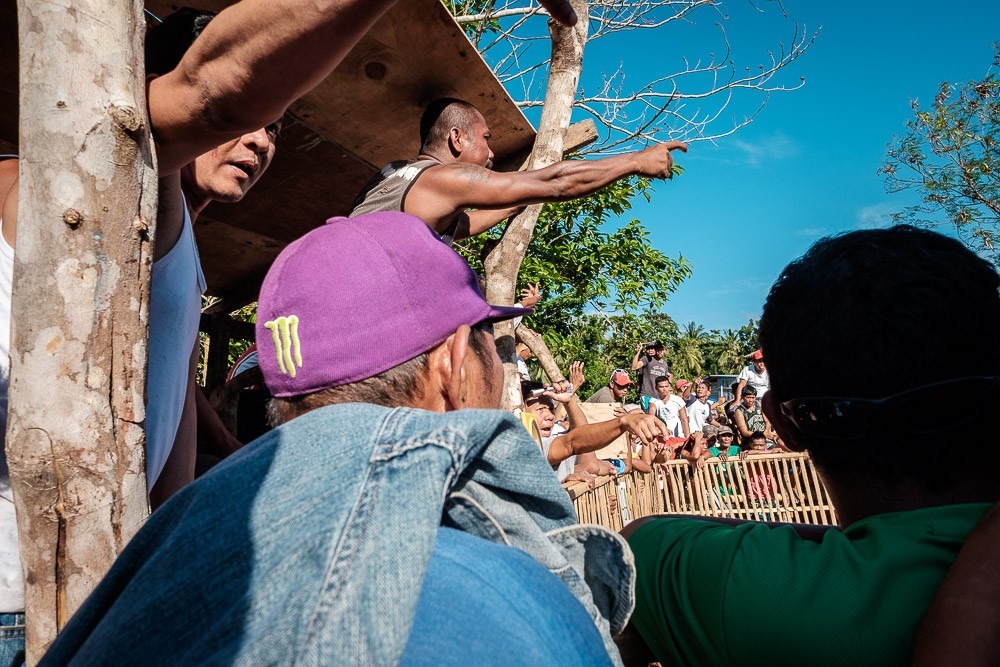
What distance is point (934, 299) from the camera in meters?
1.38

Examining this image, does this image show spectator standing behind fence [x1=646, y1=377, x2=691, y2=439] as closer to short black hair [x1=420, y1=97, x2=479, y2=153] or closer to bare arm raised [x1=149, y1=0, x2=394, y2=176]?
short black hair [x1=420, y1=97, x2=479, y2=153]

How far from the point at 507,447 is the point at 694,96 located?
8.00 metres

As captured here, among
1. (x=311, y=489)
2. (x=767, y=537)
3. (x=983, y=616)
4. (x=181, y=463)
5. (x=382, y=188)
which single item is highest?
(x=382, y=188)

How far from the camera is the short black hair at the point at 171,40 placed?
1.96 m

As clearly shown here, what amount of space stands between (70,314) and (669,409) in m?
12.3

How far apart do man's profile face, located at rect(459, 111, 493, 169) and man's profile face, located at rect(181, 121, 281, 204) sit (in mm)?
1311

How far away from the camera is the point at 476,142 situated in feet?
11.0

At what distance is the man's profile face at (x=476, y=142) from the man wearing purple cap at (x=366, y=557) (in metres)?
2.41

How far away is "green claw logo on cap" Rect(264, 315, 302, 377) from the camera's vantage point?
42.8 inches

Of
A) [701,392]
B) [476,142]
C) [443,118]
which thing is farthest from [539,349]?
[701,392]

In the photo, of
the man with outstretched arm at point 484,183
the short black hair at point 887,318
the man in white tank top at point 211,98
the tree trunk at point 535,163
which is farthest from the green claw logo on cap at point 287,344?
the tree trunk at point 535,163

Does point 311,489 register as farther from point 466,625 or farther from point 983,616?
point 983,616

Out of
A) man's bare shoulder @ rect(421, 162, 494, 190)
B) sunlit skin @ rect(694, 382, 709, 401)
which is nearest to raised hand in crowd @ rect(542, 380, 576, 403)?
man's bare shoulder @ rect(421, 162, 494, 190)

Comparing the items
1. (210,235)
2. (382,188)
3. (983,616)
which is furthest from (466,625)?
(210,235)
